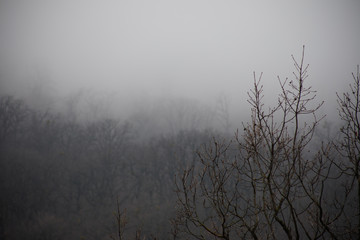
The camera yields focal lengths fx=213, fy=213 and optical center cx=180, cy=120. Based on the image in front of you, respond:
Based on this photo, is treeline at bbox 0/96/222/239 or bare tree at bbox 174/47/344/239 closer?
bare tree at bbox 174/47/344/239

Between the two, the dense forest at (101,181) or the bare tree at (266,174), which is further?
the dense forest at (101,181)

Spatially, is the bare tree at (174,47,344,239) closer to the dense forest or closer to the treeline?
the dense forest

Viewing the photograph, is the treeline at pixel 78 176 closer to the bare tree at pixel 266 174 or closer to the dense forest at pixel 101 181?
the dense forest at pixel 101 181

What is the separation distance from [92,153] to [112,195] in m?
7.86

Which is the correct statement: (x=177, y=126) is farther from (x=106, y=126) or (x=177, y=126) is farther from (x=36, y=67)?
(x=36, y=67)

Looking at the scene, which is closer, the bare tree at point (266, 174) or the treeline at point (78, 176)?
the bare tree at point (266, 174)

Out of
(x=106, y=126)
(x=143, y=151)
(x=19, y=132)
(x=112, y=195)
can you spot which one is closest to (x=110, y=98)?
(x=106, y=126)

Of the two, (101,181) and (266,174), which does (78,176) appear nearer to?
(101,181)

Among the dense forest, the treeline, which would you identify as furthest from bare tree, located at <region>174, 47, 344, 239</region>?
the treeline

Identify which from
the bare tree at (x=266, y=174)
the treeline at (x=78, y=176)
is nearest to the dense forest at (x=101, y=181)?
the treeline at (x=78, y=176)

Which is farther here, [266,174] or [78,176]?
[78,176]

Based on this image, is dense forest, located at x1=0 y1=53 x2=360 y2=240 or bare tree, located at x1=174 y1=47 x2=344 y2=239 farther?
dense forest, located at x1=0 y1=53 x2=360 y2=240

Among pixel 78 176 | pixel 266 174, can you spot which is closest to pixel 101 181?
pixel 78 176

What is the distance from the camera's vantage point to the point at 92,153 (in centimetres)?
3047
